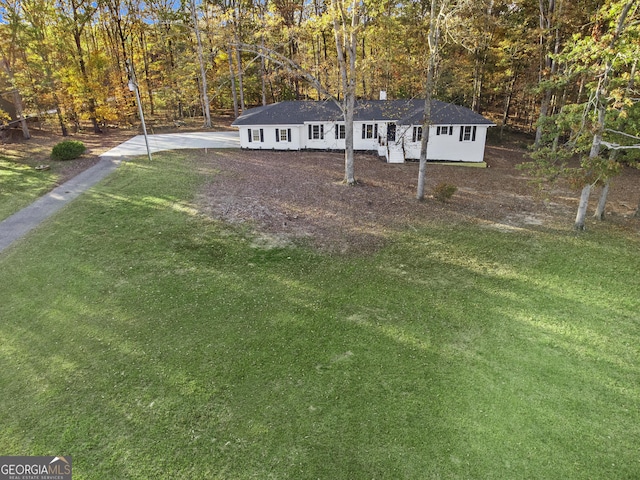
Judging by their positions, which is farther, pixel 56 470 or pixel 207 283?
pixel 207 283

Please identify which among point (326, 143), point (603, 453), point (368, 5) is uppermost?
point (368, 5)

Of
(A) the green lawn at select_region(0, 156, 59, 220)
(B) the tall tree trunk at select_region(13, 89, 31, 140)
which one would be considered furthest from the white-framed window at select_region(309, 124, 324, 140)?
(B) the tall tree trunk at select_region(13, 89, 31, 140)

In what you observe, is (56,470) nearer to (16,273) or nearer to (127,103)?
(16,273)

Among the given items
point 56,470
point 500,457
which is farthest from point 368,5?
point 56,470

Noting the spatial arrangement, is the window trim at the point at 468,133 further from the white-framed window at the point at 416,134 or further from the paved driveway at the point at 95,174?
the paved driveway at the point at 95,174

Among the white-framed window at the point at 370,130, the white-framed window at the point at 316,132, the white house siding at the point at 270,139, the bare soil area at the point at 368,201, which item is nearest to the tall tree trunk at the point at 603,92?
the bare soil area at the point at 368,201

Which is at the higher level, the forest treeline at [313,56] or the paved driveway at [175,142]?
the forest treeline at [313,56]

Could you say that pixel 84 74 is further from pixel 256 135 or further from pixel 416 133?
pixel 416 133
